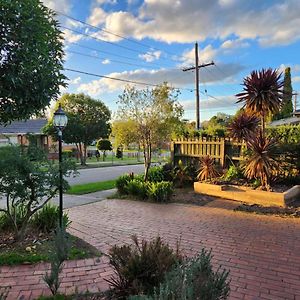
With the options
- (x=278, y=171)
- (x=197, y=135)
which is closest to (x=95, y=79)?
(x=197, y=135)

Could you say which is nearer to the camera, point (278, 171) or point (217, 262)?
point (217, 262)

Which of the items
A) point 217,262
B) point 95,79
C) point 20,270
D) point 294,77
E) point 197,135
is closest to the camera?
point 20,270

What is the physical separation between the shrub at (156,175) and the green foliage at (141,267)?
25.1 ft

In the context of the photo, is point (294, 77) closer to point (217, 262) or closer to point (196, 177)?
point (196, 177)

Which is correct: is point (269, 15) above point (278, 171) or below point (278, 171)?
above

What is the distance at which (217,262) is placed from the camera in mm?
4586

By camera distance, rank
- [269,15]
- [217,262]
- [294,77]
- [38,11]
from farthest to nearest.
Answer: [294,77] → [269,15] → [217,262] → [38,11]

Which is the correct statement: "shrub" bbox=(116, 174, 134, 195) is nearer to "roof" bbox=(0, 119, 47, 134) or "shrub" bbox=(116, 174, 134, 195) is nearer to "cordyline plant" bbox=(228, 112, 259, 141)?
"cordyline plant" bbox=(228, 112, 259, 141)

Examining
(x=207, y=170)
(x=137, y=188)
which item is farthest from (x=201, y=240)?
(x=207, y=170)

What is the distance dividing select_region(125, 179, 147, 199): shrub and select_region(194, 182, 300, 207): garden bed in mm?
1939

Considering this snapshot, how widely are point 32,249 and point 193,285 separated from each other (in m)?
3.63

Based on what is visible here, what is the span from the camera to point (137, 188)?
9961 mm

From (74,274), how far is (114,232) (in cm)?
210

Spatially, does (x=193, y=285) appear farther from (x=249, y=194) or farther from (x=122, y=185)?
(x=122, y=185)
